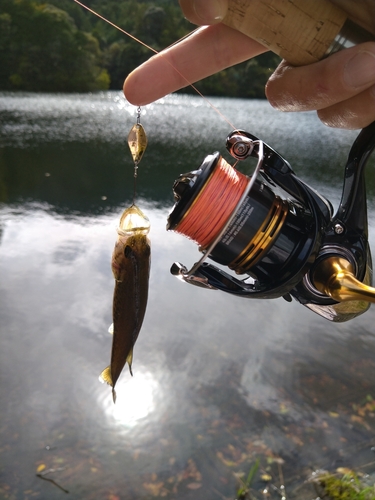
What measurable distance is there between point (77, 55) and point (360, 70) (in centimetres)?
2431

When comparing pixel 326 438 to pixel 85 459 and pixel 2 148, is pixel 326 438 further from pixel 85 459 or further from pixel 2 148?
pixel 2 148

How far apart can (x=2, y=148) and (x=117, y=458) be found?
8962 millimetres

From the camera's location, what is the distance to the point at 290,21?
1329 mm

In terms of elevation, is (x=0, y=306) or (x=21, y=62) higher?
(x=0, y=306)

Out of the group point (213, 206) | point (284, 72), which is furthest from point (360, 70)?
point (213, 206)

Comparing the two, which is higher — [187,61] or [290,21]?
[290,21]

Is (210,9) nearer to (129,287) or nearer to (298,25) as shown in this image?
(298,25)

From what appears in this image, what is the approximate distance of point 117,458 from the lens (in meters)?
3.04

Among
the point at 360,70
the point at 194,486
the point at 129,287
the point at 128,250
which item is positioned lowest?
the point at 194,486

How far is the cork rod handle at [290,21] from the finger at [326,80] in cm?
7

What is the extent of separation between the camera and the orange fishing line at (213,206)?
1.25 m

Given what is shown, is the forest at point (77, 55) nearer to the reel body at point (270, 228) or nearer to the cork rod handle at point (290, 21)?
the cork rod handle at point (290, 21)

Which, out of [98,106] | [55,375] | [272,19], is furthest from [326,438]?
[98,106]

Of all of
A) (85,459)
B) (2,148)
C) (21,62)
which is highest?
(85,459)
